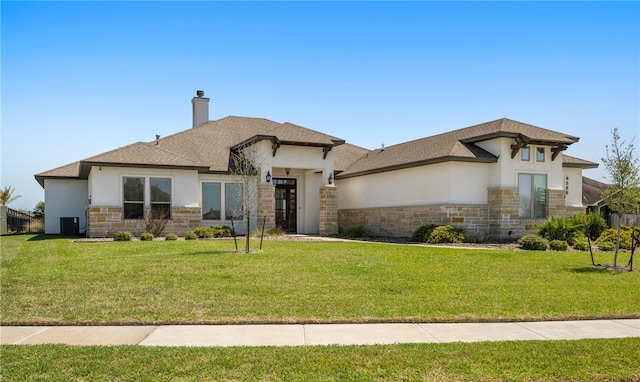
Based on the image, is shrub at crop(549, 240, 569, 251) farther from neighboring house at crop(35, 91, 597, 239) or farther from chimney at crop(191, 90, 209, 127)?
chimney at crop(191, 90, 209, 127)

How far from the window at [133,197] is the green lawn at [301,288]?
758 centimetres

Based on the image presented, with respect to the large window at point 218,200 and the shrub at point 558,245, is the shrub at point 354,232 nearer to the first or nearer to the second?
the large window at point 218,200

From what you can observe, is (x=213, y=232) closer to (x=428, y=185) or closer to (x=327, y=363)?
(x=428, y=185)

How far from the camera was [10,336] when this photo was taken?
6.41 m

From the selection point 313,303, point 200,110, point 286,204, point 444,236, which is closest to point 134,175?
point 286,204

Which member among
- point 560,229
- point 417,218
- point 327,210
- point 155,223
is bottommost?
point 560,229

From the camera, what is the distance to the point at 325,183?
1005 inches

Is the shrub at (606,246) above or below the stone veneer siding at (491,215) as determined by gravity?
below

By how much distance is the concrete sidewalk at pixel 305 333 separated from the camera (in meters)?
6.29

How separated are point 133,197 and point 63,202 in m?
6.76

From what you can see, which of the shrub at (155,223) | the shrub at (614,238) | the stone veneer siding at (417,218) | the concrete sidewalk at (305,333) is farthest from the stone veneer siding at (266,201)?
the concrete sidewalk at (305,333)

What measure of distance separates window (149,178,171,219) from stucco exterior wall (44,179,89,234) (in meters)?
6.10

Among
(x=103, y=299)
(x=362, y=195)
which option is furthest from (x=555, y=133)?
(x=103, y=299)

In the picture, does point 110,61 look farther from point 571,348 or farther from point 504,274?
point 571,348
